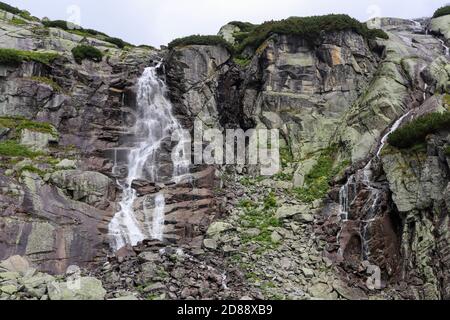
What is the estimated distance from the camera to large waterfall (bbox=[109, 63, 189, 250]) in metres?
27.2

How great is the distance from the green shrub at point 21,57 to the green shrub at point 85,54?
273 cm

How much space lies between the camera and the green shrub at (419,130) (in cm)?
2458

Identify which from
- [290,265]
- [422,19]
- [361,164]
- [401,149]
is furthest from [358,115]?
[422,19]

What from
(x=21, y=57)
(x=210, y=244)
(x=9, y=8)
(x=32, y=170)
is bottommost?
(x=210, y=244)

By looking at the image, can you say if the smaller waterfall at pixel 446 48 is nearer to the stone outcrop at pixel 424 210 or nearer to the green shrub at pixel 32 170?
the stone outcrop at pixel 424 210

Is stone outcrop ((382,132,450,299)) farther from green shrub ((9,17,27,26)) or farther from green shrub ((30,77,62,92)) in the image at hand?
green shrub ((9,17,27,26))

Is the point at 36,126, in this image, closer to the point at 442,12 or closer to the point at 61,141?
the point at 61,141

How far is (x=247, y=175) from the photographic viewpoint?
34.3 m

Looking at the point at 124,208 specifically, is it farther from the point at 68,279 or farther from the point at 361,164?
the point at 361,164

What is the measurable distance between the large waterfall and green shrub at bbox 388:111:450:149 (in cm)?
1465

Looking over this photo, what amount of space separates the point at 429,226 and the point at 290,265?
7.22 meters

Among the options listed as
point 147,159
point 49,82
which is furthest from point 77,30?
point 147,159

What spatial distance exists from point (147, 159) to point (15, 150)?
355 inches

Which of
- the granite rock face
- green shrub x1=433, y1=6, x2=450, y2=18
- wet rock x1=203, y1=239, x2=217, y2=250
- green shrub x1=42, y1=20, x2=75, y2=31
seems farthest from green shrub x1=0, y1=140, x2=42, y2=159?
green shrub x1=433, y1=6, x2=450, y2=18
